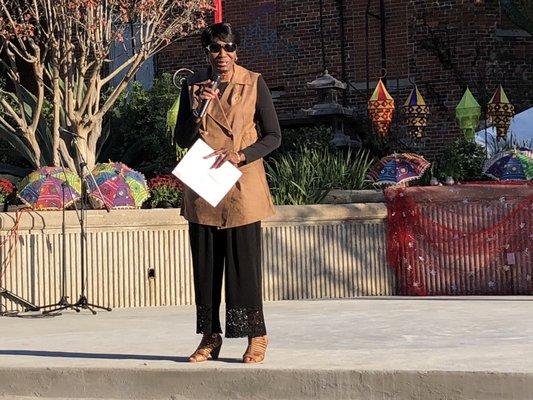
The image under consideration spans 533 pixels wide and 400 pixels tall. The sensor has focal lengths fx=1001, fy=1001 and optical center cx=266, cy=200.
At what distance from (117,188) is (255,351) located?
5548mm

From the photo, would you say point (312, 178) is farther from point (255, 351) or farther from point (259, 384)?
point (259, 384)

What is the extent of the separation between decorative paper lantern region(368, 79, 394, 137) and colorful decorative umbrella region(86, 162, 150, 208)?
433 cm

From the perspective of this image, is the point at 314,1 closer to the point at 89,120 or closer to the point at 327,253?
the point at 89,120

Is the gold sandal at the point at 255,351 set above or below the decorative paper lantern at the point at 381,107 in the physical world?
below

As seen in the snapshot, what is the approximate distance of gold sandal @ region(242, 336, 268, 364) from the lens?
5.84 meters

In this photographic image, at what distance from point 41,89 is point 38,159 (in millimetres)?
930

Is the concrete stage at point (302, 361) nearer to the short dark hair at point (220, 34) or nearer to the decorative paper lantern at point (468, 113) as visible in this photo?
the short dark hair at point (220, 34)

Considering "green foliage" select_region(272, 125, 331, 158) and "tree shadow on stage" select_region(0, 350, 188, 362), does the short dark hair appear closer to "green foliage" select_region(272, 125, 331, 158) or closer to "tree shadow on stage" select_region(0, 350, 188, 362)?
"tree shadow on stage" select_region(0, 350, 188, 362)

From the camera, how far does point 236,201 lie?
18.6 ft

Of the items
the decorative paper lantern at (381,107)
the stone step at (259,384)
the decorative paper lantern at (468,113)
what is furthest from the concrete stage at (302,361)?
the decorative paper lantern at (468,113)

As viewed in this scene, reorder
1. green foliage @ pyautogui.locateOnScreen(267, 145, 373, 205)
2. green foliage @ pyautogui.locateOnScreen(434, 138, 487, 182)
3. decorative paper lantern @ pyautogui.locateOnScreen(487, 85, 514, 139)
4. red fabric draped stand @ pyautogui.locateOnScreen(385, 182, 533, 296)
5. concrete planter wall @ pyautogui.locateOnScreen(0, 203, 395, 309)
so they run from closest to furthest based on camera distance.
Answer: concrete planter wall @ pyautogui.locateOnScreen(0, 203, 395, 309), red fabric draped stand @ pyautogui.locateOnScreen(385, 182, 533, 296), green foliage @ pyautogui.locateOnScreen(267, 145, 373, 205), green foliage @ pyautogui.locateOnScreen(434, 138, 487, 182), decorative paper lantern @ pyautogui.locateOnScreen(487, 85, 514, 139)

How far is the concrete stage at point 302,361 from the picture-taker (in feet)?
17.6

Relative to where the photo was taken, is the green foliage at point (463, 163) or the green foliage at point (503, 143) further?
the green foliage at point (503, 143)

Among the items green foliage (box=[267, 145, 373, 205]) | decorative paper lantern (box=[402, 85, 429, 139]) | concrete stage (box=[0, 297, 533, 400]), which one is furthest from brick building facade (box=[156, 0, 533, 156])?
concrete stage (box=[0, 297, 533, 400])
